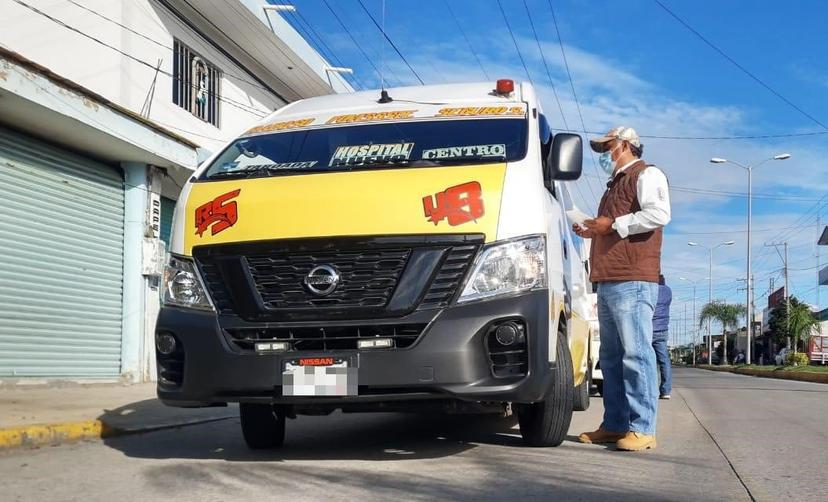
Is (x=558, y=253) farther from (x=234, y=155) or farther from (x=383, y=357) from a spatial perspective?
(x=234, y=155)

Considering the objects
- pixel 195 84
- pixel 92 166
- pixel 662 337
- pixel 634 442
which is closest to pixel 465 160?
Result: pixel 634 442

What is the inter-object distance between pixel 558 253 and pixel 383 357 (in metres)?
1.39

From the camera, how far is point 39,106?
8672 mm

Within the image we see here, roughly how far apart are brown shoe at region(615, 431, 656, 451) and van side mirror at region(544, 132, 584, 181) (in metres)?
1.62

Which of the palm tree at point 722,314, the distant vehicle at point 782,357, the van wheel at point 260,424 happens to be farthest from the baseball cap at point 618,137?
the palm tree at point 722,314

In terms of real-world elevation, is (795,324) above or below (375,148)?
below

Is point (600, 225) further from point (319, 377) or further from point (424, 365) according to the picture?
point (319, 377)

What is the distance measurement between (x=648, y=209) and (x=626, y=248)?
28cm

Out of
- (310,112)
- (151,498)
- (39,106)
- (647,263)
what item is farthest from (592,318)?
(39,106)

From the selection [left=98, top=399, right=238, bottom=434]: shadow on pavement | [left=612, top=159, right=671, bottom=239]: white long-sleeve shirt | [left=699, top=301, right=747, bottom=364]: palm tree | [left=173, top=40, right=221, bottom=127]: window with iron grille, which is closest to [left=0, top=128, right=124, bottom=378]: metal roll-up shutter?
[left=98, top=399, right=238, bottom=434]: shadow on pavement

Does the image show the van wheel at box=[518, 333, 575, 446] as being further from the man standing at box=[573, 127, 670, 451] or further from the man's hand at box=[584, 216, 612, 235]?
the man's hand at box=[584, 216, 612, 235]

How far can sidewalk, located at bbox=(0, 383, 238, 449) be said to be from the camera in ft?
18.3

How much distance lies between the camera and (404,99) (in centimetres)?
545

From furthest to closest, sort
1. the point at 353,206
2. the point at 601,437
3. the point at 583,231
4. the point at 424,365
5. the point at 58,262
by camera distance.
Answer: the point at 58,262, the point at 601,437, the point at 583,231, the point at 353,206, the point at 424,365
